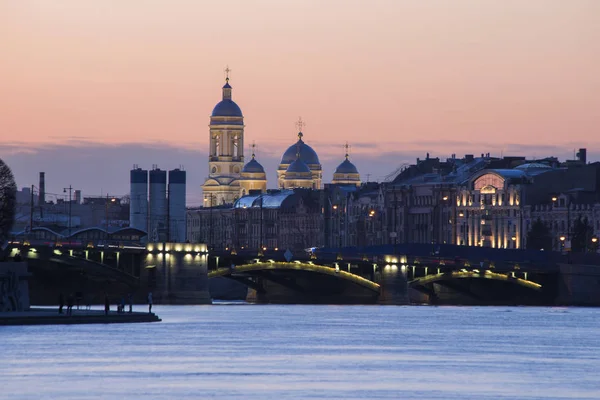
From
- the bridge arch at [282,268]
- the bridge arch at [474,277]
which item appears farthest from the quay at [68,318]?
the bridge arch at [474,277]

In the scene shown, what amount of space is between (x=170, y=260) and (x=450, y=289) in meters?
30.8

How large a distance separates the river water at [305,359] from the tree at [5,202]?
44.4ft

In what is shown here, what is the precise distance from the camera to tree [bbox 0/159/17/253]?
439 feet

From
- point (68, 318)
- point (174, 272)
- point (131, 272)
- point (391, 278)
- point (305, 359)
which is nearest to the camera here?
point (305, 359)

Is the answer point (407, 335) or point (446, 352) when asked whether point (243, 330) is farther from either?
point (446, 352)

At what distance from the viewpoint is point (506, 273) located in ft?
524

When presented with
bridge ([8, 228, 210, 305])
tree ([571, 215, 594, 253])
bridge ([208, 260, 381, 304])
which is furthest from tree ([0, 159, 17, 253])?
tree ([571, 215, 594, 253])

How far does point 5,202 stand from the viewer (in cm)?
13725

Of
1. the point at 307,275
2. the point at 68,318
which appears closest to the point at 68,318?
the point at 68,318

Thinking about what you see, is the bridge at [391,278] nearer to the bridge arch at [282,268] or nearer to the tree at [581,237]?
the bridge arch at [282,268]

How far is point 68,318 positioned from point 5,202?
34.3 m

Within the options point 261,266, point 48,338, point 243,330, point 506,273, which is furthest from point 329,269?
point 48,338

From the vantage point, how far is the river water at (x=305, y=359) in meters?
69.2

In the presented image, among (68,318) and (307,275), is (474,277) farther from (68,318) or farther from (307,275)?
(68,318)
